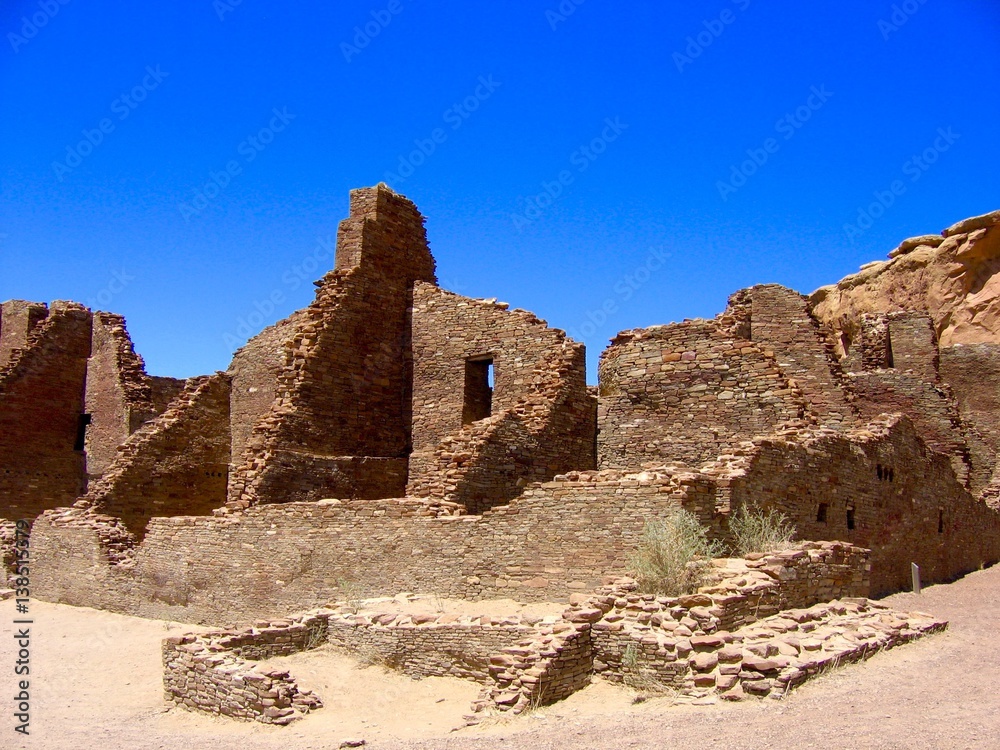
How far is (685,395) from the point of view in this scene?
49.5ft

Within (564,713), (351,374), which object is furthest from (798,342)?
(564,713)

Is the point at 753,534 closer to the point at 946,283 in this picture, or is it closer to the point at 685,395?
the point at 685,395

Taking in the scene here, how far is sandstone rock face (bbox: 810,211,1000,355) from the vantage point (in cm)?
3025

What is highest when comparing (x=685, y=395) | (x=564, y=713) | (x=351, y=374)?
(x=351, y=374)

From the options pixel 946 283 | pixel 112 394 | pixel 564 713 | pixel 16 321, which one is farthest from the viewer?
pixel 946 283

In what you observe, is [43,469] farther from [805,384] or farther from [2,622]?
[805,384]

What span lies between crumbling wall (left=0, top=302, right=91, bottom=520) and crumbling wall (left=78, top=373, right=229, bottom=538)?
20.7ft

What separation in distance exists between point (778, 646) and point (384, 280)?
11816 mm

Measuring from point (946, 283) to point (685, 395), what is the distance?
21.0 m

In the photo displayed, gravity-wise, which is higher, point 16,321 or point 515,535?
point 16,321

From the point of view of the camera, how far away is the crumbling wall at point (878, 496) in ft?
41.1

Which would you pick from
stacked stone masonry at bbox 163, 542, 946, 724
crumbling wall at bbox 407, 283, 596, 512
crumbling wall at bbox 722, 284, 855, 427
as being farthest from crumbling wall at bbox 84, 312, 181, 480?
crumbling wall at bbox 722, 284, 855, 427

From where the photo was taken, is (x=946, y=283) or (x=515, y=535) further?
(x=946, y=283)

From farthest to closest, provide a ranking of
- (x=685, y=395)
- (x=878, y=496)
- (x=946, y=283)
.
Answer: (x=946, y=283)
(x=685, y=395)
(x=878, y=496)
